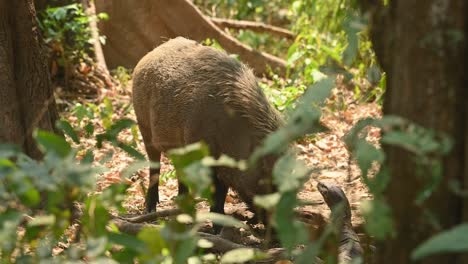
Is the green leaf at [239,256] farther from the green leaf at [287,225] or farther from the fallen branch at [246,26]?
the fallen branch at [246,26]

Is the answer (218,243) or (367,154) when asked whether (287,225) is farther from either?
(218,243)

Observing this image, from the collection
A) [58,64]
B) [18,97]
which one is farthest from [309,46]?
[18,97]

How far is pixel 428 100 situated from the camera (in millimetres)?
2166

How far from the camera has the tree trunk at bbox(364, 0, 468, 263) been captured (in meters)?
2.14

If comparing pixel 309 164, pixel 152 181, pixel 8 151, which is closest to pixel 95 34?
pixel 309 164

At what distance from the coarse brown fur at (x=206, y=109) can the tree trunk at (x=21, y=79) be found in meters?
0.85

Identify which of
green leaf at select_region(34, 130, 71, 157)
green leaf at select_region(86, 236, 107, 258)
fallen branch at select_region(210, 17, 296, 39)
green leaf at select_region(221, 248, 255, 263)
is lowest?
green leaf at select_region(221, 248, 255, 263)

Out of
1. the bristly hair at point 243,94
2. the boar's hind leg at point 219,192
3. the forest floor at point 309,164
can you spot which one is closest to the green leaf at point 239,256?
the forest floor at point 309,164

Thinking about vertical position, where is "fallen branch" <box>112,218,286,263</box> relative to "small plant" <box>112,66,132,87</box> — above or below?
below

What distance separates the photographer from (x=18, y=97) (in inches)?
195

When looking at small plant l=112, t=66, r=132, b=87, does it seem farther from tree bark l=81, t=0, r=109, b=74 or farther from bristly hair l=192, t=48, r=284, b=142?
bristly hair l=192, t=48, r=284, b=142

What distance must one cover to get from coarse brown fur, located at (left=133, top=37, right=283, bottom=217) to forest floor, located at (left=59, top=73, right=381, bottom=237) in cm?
29

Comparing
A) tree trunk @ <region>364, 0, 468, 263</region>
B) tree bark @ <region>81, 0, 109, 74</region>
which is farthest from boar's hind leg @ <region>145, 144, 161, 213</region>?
tree trunk @ <region>364, 0, 468, 263</region>

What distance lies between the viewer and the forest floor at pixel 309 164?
5500 mm
